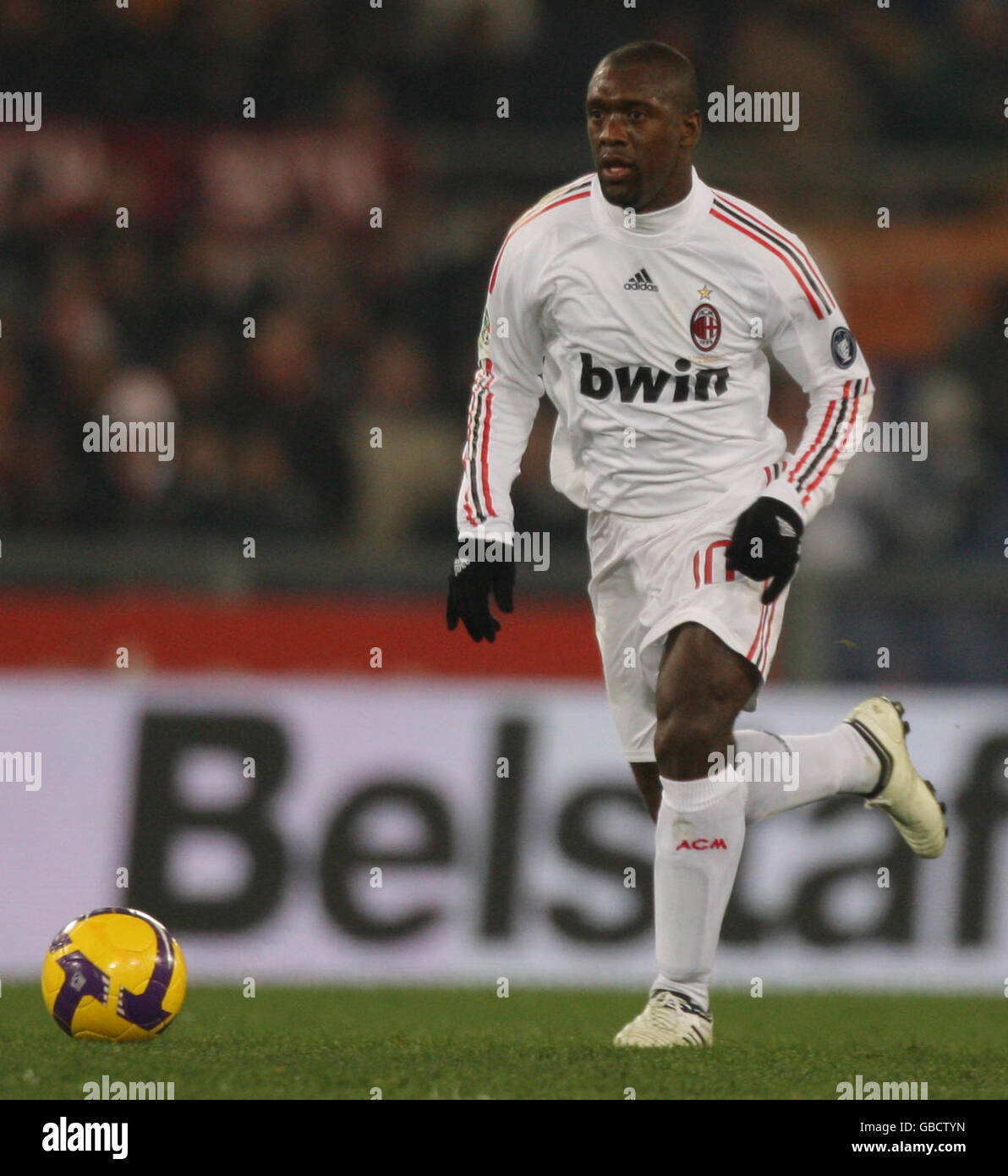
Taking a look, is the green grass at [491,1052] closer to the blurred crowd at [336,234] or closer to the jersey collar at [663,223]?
the jersey collar at [663,223]

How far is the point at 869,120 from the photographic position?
12625mm

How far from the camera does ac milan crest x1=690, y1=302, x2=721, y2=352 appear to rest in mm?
5477

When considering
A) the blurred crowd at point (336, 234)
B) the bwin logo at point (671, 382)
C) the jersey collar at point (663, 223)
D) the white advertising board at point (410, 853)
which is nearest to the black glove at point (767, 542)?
the bwin logo at point (671, 382)

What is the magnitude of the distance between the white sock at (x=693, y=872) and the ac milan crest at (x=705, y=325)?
43.6 inches

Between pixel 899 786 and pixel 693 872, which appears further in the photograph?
pixel 899 786

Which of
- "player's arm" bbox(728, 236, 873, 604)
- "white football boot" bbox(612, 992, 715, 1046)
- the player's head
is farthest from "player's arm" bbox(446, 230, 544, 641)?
"white football boot" bbox(612, 992, 715, 1046)

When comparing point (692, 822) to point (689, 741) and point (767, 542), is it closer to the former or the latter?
point (689, 741)

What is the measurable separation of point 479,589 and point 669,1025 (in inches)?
47.3

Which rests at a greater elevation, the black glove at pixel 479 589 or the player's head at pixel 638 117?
the player's head at pixel 638 117

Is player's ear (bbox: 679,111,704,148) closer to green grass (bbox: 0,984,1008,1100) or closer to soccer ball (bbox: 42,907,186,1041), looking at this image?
green grass (bbox: 0,984,1008,1100)

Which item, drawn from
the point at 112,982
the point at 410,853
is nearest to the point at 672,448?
the point at 112,982

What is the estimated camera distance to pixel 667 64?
5.36m

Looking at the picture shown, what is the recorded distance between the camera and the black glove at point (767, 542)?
17.3ft

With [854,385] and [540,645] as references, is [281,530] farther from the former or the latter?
[854,385]
